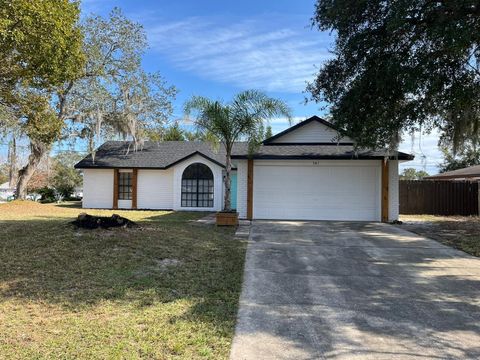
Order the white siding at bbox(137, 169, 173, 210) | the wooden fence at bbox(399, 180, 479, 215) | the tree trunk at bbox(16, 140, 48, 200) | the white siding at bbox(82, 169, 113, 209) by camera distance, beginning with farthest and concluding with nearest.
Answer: the white siding at bbox(82, 169, 113, 209)
the tree trunk at bbox(16, 140, 48, 200)
the white siding at bbox(137, 169, 173, 210)
the wooden fence at bbox(399, 180, 479, 215)

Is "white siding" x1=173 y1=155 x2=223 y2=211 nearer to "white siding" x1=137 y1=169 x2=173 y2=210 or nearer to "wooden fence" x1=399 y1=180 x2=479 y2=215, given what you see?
"white siding" x1=137 y1=169 x2=173 y2=210

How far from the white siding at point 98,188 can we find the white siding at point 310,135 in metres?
10.4

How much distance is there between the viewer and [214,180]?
2056 cm

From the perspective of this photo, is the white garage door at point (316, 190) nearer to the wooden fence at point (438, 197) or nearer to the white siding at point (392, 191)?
the white siding at point (392, 191)

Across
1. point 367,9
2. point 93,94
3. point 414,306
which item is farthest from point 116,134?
point 414,306

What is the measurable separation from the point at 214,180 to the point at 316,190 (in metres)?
6.60

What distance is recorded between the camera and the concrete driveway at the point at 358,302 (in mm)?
3859

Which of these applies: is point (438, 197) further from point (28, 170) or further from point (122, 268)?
point (28, 170)

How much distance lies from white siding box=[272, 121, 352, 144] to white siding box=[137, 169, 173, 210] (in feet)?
24.8

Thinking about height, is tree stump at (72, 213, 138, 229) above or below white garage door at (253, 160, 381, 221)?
below

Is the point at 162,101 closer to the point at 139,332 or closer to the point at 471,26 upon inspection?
the point at 471,26

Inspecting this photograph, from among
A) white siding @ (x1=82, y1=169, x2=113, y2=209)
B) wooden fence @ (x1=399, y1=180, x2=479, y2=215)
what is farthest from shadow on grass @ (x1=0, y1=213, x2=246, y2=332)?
wooden fence @ (x1=399, y1=180, x2=479, y2=215)

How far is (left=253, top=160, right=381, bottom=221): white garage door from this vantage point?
1525cm

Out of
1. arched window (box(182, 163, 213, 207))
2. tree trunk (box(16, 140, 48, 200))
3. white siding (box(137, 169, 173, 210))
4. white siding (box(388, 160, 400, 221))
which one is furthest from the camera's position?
tree trunk (box(16, 140, 48, 200))
